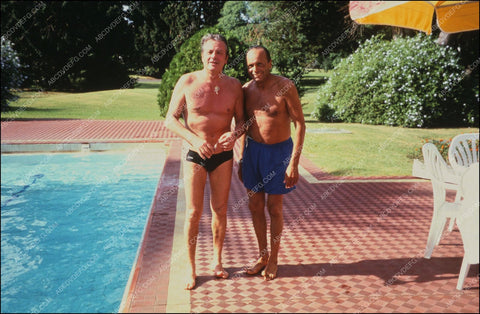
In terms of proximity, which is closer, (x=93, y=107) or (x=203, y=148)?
(x=203, y=148)

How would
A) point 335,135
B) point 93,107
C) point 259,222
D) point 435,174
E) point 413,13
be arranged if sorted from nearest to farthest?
point 259,222 < point 435,174 < point 413,13 < point 335,135 < point 93,107

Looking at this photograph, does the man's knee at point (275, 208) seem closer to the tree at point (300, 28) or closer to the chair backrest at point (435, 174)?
the chair backrest at point (435, 174)

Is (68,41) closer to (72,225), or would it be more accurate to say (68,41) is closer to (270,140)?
(72,225)

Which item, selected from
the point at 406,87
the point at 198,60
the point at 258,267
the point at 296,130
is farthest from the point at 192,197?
the point at 406,87

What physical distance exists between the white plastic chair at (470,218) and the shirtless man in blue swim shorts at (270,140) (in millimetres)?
1450

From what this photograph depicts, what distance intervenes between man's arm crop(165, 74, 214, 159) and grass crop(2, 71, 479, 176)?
5503 millimetres

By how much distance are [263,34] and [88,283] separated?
19.1m

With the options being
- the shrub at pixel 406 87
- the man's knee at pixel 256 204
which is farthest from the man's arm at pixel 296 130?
the shrub at pixel 406 87

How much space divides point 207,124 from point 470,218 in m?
2.47

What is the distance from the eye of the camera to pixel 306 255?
176 inches

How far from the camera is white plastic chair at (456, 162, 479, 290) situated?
3.37 meters

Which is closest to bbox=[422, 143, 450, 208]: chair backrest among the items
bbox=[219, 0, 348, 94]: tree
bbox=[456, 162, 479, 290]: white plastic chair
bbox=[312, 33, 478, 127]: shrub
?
bbox=[456, 162, 479, 290]: white plastic chair

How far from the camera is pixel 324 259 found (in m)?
4.36

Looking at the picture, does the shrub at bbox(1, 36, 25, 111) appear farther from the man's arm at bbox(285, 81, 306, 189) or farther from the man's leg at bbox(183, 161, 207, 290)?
the man's arm at bbox(285, 81, 306, 189)
